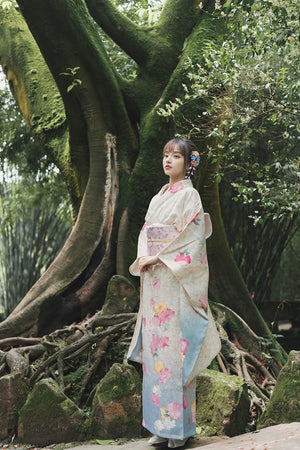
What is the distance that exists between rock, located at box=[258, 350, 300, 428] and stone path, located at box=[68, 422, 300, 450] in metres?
0.16

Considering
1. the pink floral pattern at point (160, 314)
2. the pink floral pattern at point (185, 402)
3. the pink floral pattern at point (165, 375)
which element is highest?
the pink floral pattern at point (160, 314)

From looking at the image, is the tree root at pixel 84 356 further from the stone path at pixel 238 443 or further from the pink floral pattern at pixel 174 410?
the pink floral pattern at pixel 174 410

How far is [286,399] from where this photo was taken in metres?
2.84

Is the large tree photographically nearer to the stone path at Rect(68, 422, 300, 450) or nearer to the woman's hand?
the woman's hand

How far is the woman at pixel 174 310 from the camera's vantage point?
110 inches

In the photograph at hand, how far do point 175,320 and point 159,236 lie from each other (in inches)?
19.6

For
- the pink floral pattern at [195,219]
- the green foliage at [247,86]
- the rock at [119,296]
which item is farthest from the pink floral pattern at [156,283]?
the green foliage at [247,86]

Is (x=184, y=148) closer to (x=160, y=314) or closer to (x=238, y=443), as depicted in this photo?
(x=160, y=314)

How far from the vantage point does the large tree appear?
4.50 metres

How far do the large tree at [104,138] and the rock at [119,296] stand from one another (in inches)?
18.4

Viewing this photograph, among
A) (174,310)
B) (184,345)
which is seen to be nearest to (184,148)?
(174,310)

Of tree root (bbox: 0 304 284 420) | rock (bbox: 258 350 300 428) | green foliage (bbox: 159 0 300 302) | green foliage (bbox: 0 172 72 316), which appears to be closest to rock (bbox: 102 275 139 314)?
tree root (bbox: 0 304 284 420)

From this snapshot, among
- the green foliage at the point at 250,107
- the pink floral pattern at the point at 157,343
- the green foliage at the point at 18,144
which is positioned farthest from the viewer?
the green foliage at the point at 18,144

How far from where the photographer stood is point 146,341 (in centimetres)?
298
